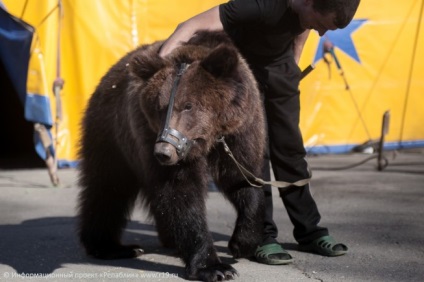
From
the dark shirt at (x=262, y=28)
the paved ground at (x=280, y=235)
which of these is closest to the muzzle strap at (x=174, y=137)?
the dark shirt at (x=262, y=28)

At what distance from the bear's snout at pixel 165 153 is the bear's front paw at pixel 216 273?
→ 2.41ft

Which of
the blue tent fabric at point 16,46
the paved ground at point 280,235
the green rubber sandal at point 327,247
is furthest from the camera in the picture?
the blue tent fabric at point 16,46

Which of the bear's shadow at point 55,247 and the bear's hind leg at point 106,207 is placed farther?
the bear's hind leg at point 106,207

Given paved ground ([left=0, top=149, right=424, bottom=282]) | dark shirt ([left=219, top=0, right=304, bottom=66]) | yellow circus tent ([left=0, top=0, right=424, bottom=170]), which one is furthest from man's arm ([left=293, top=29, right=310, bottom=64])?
yellow circus tent ([left=0, top=0, right=424, bottom=170])

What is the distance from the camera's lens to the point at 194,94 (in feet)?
16.9

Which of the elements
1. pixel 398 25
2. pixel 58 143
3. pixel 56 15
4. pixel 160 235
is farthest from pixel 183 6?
pixel 160 235

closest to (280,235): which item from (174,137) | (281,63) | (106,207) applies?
(106,207)

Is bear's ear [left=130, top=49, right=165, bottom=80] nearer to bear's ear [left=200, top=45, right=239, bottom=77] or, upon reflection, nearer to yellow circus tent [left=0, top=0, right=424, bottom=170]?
bear's ear [left=200, top=45, right=239, bottom=77]

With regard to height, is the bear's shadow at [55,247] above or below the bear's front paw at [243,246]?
below

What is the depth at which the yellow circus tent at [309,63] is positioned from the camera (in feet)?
33.7

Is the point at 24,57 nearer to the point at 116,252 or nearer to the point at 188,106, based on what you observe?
the point at 116,252

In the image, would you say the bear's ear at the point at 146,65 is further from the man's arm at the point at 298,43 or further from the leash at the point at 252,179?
the man's arm at the point at 298,43

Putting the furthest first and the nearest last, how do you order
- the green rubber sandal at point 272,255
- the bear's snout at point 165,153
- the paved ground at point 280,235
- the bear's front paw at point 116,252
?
the bear's front paw at point 116,252 < the green rubber sandal at point 272,255 < the paved ground at point 280,235 < the bear's snout at point 165,153

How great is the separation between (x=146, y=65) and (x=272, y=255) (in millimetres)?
1581
